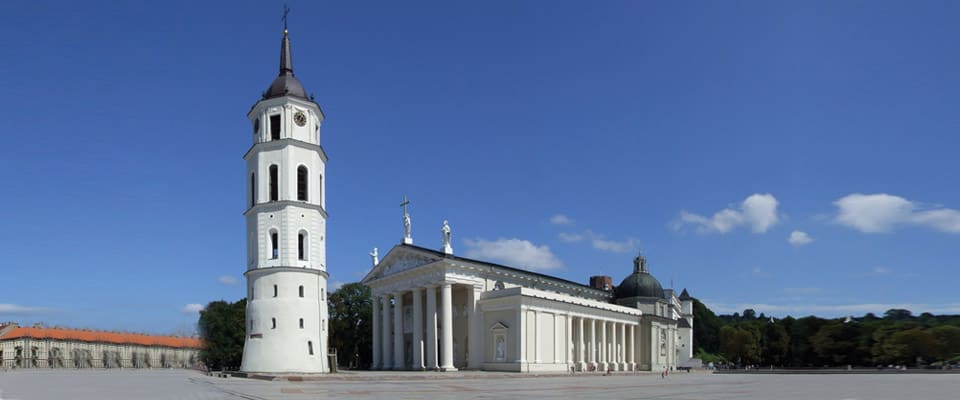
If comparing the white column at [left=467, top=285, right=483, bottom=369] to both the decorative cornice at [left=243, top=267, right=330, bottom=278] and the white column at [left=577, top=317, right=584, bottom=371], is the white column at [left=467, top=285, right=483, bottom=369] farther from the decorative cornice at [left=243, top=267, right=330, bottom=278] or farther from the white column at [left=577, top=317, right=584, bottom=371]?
the decorative cornice at [left=243, top=267, right=330, bottom=278]

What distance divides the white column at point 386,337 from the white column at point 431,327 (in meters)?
8.61

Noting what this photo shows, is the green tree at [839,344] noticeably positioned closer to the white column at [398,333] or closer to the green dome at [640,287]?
the green dome at [640,287]

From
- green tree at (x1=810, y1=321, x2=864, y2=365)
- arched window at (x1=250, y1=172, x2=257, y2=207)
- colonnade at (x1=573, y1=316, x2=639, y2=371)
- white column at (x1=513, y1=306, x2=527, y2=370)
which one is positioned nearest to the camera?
arched window at (x1=250, y1=172, x2=257, y2=207)

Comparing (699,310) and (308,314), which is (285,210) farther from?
(699,310)

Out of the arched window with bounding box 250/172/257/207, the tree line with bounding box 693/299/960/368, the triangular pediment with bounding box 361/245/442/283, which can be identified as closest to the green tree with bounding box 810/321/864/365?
the tree line with bounding box 693/299/960/368

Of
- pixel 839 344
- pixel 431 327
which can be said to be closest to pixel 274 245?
pixel 431 327

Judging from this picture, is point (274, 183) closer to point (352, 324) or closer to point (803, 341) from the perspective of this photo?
point (352, 324)

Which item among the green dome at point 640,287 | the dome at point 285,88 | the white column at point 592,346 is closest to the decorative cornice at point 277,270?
the dome at point 285,88

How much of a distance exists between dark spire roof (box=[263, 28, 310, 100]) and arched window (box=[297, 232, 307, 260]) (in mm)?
9713

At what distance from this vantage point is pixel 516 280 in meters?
69.6

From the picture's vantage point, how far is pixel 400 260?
70.8 m

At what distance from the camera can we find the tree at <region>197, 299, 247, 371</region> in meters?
82.0

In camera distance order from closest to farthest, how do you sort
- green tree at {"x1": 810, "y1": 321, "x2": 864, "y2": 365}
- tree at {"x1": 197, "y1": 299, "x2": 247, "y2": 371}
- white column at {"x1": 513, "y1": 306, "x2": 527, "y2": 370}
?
white column at {"x1": 513, "y1": 306, "x2": 527, "y2": 370} < tree at {"x1": 197, "y1": 299, "x2": 247, "y2": 371} < green tree at {"x1": 810, "y1": 321, "x2": 864, "y2": 365}

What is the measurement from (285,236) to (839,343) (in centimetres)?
8677
